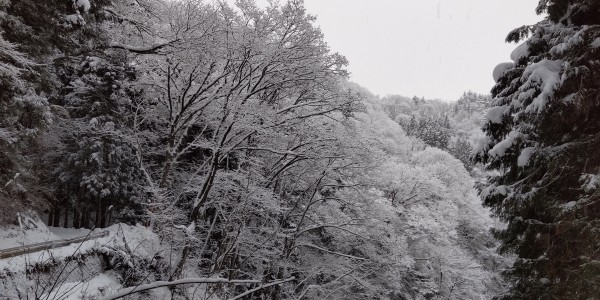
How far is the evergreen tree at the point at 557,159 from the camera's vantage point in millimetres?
6102

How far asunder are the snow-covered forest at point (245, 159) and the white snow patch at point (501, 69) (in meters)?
0.03

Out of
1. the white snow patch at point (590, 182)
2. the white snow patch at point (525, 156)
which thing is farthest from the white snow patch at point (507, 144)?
the white snow patch at point (590, 182)

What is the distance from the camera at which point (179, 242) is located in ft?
42.0

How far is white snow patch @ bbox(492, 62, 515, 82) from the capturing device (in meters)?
8.22

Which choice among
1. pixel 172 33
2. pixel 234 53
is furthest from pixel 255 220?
pixel 172 33

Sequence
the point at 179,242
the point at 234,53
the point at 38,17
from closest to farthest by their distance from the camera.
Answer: the point at 38,17 < the point at 179,242 < the point at 234,53

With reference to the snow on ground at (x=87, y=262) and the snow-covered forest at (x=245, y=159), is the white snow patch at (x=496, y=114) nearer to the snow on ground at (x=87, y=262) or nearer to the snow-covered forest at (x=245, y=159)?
the snow-covered forest at (x=245, y=159)

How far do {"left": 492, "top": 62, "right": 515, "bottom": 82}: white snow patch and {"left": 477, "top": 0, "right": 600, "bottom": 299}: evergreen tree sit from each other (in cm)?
53

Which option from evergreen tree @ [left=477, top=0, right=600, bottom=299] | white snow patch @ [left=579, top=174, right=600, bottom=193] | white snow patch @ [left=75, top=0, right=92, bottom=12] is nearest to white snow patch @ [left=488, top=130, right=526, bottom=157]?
evergreen tree @ [left=477, top=0, right=600, bottom=299]

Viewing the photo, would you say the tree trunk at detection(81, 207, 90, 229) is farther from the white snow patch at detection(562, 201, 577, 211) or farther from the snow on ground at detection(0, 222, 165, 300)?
the white snow patch at detection(562, 201, 577, 211)

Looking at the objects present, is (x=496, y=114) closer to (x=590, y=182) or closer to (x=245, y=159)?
(x=590, y=182)

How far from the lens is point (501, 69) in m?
8.25

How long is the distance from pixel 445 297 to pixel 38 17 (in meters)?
26.4

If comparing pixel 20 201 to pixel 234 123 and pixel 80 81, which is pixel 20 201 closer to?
pixel 234 123
